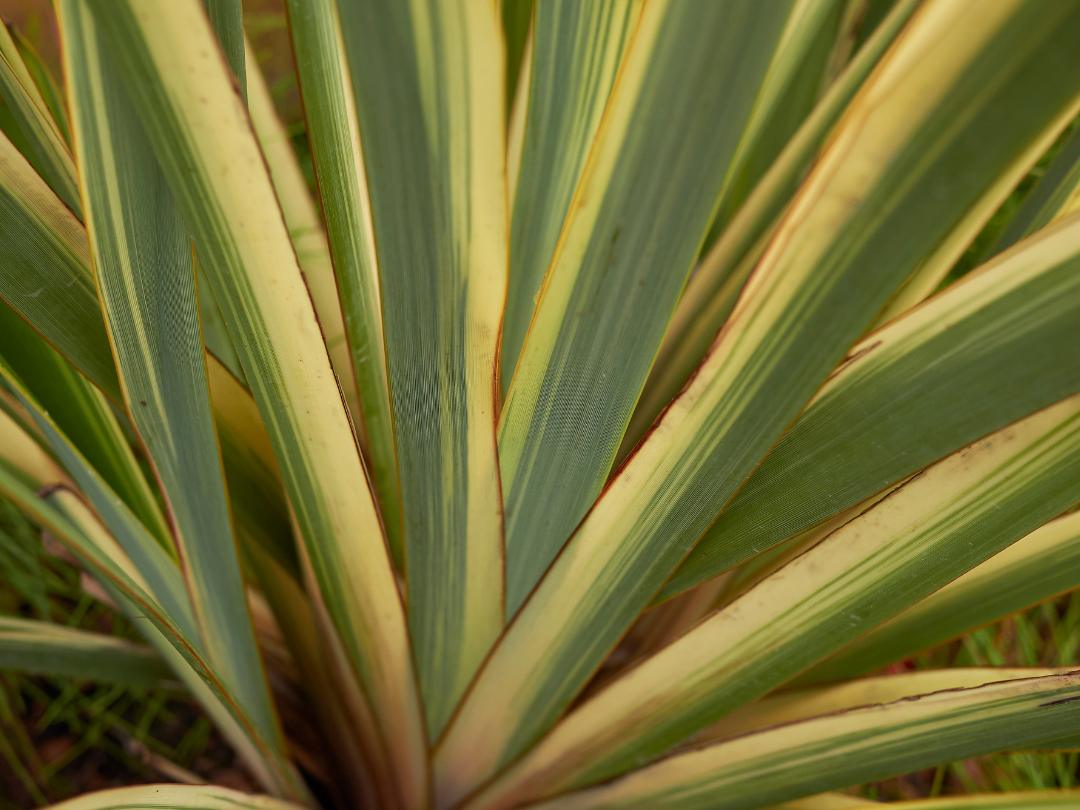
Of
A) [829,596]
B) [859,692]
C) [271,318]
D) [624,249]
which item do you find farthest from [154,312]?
[859,692]

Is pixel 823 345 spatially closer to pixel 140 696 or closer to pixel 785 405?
pixel 785 405

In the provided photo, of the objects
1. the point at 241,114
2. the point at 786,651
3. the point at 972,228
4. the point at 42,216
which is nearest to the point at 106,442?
the point at 42,216

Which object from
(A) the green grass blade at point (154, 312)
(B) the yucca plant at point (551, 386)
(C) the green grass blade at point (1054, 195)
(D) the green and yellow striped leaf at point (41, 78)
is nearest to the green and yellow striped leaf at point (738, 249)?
(B) the yucca plant at point (551, 386)

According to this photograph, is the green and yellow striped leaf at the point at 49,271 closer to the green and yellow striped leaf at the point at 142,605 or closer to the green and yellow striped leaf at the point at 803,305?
the green and yellow striped leaf at the point at 142,605

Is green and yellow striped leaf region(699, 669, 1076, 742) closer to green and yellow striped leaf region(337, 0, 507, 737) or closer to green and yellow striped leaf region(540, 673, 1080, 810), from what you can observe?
green and yellow striped leaf region(540, 673, 1080, 810)

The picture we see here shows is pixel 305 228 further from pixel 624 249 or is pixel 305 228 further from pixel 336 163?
pixel 624 249

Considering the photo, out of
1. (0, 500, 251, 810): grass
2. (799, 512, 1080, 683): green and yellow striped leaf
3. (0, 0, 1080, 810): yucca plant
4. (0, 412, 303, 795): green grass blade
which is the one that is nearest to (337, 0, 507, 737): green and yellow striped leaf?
(0, 0, 1080, 810): yucca plant
